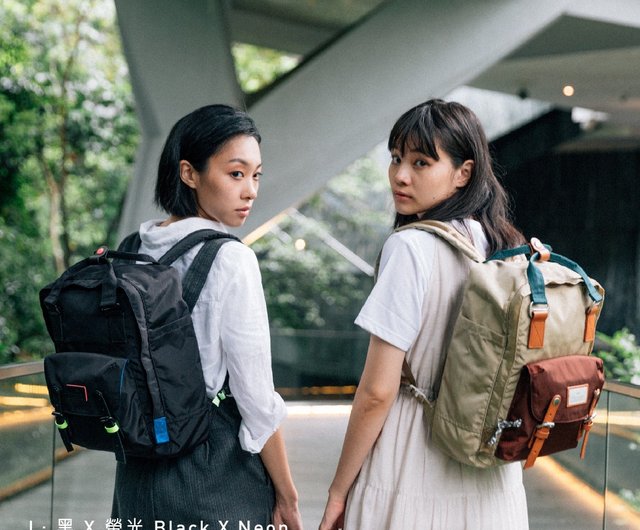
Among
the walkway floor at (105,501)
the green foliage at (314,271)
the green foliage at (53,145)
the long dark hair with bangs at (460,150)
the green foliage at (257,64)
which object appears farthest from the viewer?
the green foliage at (257,64)

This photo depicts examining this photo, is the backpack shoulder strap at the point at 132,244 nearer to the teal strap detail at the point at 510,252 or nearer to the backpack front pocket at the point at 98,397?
the backpack front pocket at the point at 98,397

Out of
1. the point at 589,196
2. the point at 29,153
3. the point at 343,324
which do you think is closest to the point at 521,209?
the point at 589,196

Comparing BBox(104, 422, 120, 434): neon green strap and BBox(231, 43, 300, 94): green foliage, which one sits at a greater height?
BBox(231, 43, 300, 94): green foliage

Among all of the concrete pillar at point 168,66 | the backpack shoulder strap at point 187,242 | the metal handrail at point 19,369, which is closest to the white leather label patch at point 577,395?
the backpack shoulder strap at point 187,242

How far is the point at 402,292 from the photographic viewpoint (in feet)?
5.47

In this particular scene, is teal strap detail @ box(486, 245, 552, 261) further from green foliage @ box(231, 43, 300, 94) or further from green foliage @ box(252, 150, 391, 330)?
green foliage @ box(231, 43, 300, 94)

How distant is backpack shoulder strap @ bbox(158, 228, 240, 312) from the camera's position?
1.67 meters

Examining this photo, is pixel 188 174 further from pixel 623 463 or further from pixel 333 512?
pixel 623 463

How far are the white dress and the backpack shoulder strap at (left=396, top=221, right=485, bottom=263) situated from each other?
2cm

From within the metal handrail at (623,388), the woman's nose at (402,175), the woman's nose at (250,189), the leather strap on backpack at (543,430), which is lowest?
the metal handrail at (623,388)

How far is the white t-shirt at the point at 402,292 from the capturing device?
5.42 feet

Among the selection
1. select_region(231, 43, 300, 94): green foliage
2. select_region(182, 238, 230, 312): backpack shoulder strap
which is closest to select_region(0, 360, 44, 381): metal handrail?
select_region(182, 238, 230, 312): backpack shoulder strap

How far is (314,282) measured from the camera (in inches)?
496

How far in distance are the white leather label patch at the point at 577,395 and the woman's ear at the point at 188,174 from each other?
92cm
